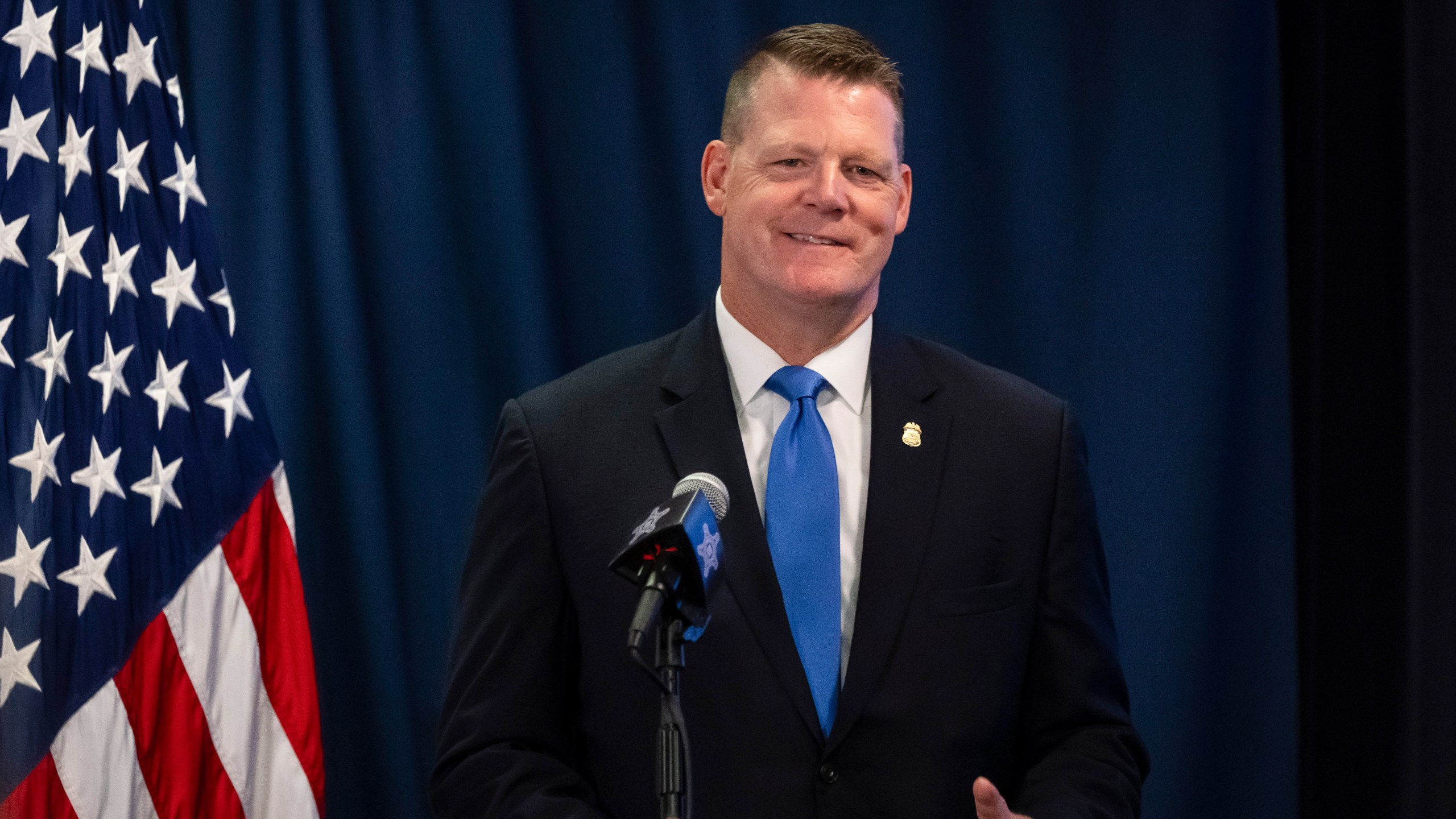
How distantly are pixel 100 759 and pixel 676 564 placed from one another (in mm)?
1760

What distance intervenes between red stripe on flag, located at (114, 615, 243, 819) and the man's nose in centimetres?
161

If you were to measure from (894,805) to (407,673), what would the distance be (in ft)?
5.08

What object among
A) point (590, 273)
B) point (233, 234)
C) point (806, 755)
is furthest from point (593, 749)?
point (233, 234)

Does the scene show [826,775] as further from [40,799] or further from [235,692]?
[40,799]

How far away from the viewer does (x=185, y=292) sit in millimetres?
2484

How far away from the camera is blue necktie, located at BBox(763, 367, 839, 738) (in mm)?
1619

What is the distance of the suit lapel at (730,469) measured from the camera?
159 cm

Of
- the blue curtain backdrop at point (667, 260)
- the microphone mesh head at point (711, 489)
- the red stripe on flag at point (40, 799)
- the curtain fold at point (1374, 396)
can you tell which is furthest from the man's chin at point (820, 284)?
the red stripe on flag at point (40, 799)

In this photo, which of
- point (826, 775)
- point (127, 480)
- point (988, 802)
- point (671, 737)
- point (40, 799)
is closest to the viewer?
point (671, 737)

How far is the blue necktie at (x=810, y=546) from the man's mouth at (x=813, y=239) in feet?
0.88

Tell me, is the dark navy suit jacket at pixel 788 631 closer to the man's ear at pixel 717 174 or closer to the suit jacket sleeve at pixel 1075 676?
the suit jacket sleeve at pixel 1075 676

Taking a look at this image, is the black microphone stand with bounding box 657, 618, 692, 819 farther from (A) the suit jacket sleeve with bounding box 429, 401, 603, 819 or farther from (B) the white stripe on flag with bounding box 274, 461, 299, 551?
(B) the white stripe on flag with bounding box 274, 461, 299, 551

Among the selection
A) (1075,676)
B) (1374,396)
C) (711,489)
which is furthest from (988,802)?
(1374,396)

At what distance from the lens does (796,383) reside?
5.74 feet
